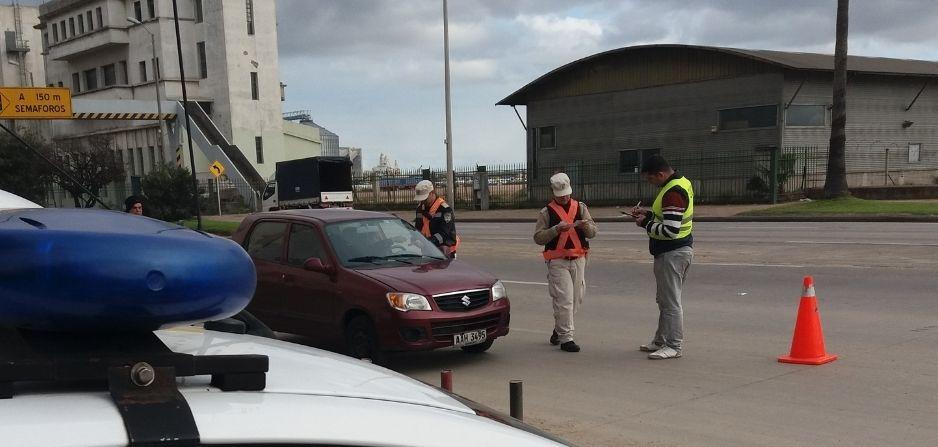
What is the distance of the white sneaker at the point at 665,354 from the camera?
788 centimetres

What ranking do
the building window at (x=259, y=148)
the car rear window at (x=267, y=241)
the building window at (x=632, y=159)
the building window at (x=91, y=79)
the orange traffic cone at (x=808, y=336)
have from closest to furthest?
the orange traffic cone at (x=808, y=336), the car rear window at (x=267, y=241), the building window at (x=632, y=159), the building window at (x=259, y=148), the building window at (x=91, y=79)

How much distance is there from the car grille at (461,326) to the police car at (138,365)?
20.0 feet

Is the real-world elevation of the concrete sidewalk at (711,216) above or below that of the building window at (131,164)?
below

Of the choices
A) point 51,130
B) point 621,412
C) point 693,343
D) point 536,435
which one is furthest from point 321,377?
point 51,130

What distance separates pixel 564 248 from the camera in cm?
843

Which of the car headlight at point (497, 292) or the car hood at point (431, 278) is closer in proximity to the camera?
the car hood at point (431, 278)

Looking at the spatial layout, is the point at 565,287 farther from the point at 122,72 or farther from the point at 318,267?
the point at 122,72

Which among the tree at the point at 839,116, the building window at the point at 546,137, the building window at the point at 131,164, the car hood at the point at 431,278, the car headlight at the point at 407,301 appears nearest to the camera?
the car headlight at the point at 407,301

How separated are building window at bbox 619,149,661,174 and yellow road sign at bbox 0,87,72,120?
3054 centimetres

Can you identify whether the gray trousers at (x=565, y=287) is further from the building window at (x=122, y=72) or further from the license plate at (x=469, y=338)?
the building window at (x=122, y=72)

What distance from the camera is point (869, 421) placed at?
5.77m

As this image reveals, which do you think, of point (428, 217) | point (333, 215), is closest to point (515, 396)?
point (333, 215)

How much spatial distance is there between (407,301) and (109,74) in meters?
62.6

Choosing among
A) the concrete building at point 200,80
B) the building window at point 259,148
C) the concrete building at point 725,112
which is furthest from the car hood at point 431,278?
the building window at point 259,148
